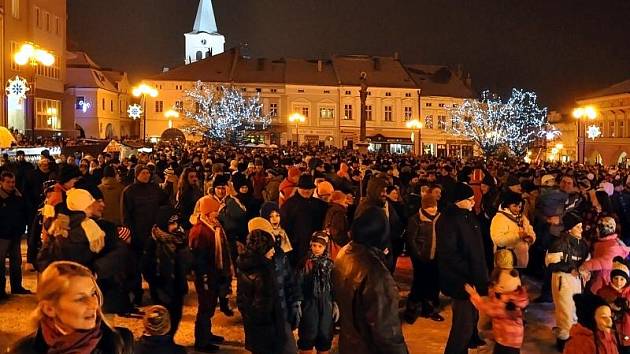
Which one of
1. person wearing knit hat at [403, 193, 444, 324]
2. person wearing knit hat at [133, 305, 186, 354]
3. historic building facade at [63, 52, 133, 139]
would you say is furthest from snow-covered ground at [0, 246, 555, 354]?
historic building facade at [63, 52, 133, 139]

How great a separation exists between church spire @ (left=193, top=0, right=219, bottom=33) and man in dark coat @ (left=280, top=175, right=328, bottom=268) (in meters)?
133

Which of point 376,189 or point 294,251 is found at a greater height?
point 376,189

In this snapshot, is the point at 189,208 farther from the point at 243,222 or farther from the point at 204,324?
the point at 204,324

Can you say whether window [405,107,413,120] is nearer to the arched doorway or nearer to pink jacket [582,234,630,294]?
the arched doorway

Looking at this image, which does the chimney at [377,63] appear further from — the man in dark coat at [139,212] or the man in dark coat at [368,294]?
the man in dark coat at [368,294]

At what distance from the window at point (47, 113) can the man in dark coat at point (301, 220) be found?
40.2 meters

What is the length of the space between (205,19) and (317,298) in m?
137

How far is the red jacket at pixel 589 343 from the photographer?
5.32m

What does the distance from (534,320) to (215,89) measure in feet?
220

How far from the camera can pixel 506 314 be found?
567cm

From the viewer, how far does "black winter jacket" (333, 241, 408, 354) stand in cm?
468

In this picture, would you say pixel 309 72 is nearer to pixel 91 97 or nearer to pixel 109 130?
pixel 109 130

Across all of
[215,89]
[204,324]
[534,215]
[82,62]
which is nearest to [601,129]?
[215,89]

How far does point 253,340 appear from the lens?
592 cm
